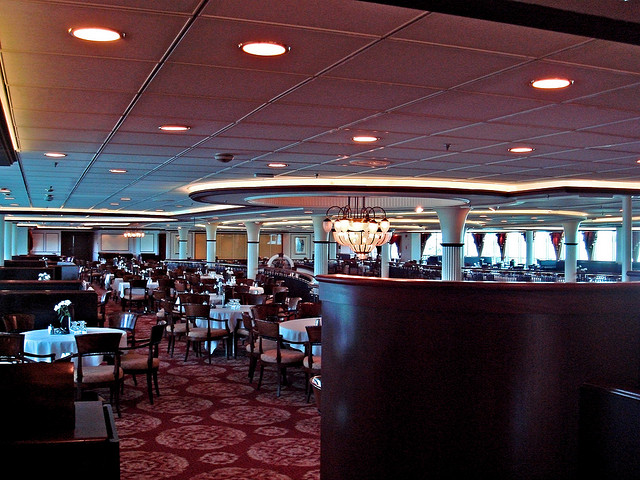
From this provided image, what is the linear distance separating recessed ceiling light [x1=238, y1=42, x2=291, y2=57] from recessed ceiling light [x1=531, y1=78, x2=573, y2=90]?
5.30 feet

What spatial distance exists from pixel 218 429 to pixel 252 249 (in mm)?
17673

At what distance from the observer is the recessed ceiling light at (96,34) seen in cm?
313

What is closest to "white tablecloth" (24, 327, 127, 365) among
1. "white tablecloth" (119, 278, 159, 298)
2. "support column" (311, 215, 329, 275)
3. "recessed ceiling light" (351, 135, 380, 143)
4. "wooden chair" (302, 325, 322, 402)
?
"wooden chair" (302, 325, 322, 402)

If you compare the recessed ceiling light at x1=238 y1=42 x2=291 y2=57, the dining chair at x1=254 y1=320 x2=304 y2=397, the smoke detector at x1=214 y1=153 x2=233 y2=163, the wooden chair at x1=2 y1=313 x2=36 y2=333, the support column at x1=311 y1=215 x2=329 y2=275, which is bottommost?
the dining chair at x1=254 y1=320 x2=304 y2=397

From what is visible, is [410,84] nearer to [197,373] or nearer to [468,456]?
[468,456]

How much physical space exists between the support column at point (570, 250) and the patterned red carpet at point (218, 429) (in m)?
12.3

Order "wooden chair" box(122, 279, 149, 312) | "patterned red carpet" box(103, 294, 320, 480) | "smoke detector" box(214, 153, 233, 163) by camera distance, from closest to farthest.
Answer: "patterned red carpet" box(103, 294, 320, 480) → "smoke detector" box(214, 153, 233, 163) → "wooden chair" box(122, 279, 149, 312)

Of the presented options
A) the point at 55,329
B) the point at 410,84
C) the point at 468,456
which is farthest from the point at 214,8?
the point at 55,329

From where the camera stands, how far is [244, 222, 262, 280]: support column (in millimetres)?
22703

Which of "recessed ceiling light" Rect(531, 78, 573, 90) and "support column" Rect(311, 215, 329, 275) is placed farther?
"support column" Rect(311, 215, 329, 275)

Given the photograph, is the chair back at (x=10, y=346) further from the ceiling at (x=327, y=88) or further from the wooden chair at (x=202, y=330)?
the wooden chair at (x=202, y=330)

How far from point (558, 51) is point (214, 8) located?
5.82 ft

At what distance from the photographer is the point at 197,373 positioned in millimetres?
8469

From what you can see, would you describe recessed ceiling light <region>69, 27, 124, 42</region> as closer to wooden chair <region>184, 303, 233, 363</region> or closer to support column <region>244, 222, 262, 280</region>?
wooden chair <region>184, 303, 233, 363</region>
